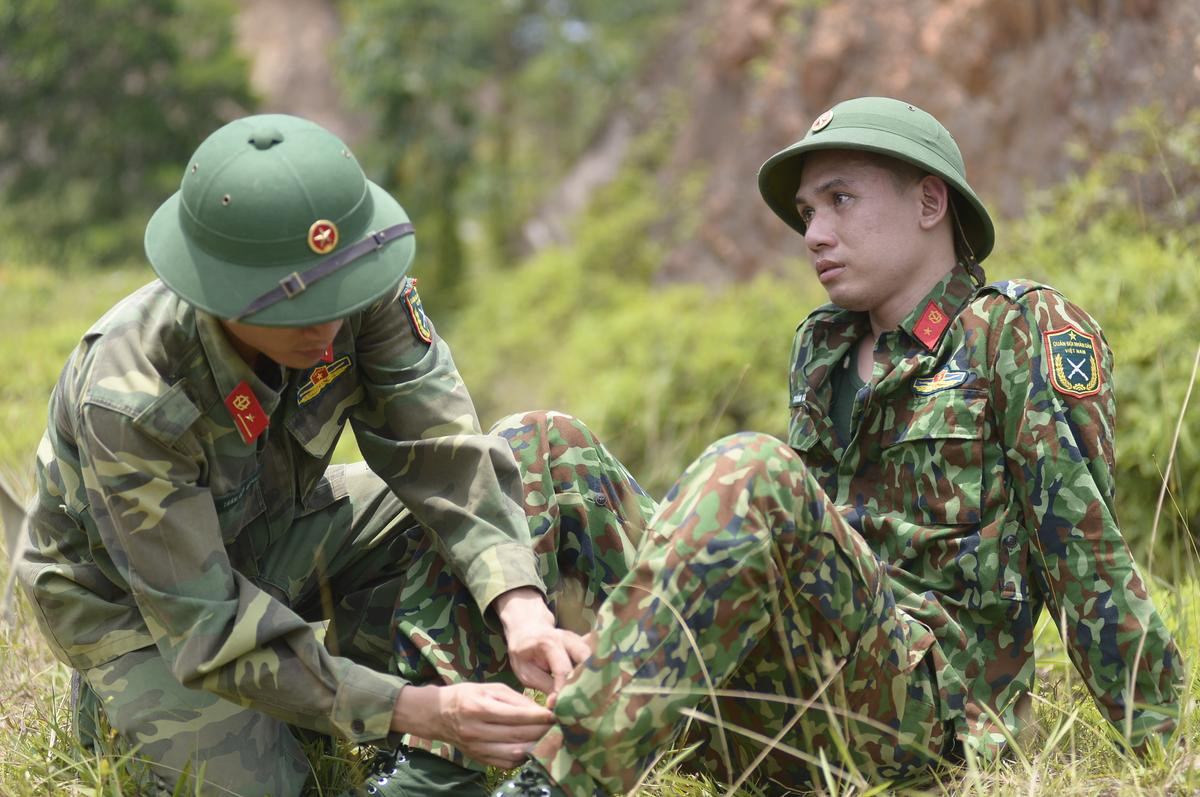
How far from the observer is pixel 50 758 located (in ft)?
8.31

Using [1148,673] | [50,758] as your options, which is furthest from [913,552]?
[50,758]

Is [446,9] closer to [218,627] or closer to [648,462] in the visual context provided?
[648,462]

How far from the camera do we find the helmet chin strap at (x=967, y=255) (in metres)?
2.59

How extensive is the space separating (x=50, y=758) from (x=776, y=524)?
1.60 m

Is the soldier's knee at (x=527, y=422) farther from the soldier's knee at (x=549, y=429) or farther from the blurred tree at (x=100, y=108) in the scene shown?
the blurred tree at (x=100, y=108)

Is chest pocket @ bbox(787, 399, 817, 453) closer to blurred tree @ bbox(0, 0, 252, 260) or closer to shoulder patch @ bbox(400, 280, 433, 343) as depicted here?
shoulder patch @ bbox(400, 280, 433, 343)

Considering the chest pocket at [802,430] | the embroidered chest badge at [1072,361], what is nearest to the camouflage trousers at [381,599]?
the chest pocket at [802,430]

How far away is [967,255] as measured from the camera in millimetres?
2639

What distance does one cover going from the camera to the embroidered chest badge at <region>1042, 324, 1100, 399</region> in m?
2.25

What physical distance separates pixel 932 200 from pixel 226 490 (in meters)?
1.54

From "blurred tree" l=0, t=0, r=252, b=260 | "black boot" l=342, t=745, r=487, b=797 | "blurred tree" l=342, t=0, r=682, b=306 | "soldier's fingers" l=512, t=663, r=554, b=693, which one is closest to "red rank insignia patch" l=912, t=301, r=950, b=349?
"soldier's fingers" l=512, t=663, r=554, b=693

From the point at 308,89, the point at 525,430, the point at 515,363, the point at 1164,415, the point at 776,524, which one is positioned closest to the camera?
the point at 776,524

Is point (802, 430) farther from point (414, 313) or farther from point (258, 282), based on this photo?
point (258, 282)

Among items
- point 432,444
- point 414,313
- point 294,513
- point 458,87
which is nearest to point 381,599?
point 294,513
